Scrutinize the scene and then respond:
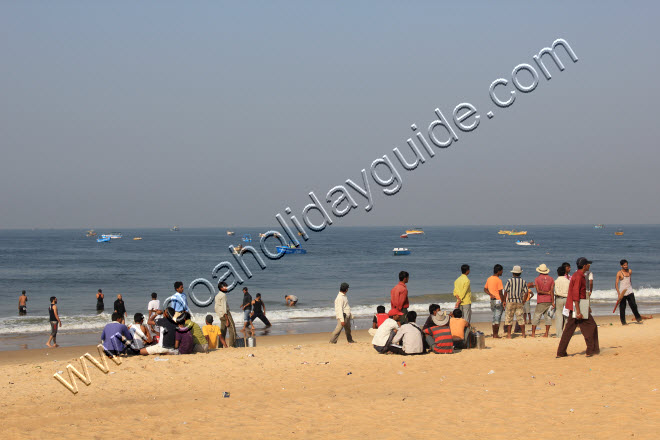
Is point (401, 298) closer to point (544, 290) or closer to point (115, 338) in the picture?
point (544, 290)

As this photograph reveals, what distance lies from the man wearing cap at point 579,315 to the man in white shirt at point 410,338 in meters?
2.60

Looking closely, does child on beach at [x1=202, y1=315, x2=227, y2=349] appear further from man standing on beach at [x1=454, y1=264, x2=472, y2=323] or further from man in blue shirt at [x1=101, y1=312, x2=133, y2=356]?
man standing on beach at [x1=454, y1=264, x2=472, y2=323]

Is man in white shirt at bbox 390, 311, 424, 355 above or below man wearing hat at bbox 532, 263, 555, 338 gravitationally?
below

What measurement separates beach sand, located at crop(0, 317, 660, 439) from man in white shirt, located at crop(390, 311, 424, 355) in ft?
0.77

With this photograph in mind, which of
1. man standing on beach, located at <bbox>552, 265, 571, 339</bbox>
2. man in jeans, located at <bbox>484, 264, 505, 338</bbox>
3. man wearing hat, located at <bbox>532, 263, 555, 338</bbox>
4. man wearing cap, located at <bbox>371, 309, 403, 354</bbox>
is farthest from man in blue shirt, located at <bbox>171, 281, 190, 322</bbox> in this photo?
man standing on beach, located at <bbox>552, 265, 571, 339</bbox>

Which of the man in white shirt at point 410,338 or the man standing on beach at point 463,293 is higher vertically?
the man standing on beach at point 463,293

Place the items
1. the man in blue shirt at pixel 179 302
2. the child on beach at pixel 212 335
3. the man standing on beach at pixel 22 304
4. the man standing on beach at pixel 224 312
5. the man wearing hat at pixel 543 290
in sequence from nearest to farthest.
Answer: the man in blue shirt at pixel 179 302 → the man standing on beach at pixel 224 312 → the child on beach at pixel 212 335 → the man wearing hat at pixel 543 290 → the man standing on beach at pixel 22 304

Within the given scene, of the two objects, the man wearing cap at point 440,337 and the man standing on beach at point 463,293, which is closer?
the man wearing cap at point 440,337

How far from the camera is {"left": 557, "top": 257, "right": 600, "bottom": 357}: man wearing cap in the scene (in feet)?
34.0

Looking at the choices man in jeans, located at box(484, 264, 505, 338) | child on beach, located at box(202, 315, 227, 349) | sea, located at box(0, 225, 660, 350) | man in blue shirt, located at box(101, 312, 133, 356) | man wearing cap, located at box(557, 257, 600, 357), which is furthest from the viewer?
sea, located at box(0, 225, 660, 350)

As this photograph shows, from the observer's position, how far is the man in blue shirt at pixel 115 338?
11.7 metres

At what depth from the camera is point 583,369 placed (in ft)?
32.3

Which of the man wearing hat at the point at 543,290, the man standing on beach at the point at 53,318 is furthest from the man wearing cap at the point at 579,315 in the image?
the man standing on beach at the point at 53,318

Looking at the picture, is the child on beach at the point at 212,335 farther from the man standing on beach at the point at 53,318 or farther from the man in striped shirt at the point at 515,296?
the man in striped shirt at the point at 515,296
